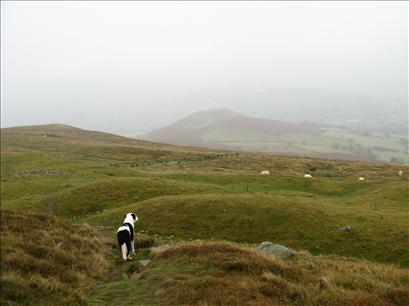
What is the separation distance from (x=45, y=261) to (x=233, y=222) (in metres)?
17.7

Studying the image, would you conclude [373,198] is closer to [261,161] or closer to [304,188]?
[304,188]

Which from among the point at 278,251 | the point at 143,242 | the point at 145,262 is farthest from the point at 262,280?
the point at 143,242

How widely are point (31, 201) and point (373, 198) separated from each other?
3529cm

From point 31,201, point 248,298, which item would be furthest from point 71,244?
point 31,201

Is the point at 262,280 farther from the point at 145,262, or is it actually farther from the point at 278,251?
the point at 145,262

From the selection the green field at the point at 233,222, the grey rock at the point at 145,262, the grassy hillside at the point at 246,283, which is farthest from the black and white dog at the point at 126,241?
the grassy hillside at the point at 246,283

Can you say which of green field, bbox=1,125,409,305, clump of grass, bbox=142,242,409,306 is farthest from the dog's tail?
clump of grass, bbox=142,242,409,306

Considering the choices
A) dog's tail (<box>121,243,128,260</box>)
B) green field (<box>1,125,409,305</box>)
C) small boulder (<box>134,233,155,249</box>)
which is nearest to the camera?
green field (<box>1,125,409,305</box>)

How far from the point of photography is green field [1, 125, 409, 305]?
1487 cm

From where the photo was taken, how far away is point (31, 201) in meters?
41.2

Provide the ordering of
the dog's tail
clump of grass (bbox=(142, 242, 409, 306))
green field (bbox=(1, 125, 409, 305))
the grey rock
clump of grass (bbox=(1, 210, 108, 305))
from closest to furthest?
clump of grass (bbox=(1, 210, 108, 305)) → clump of grass (bbox=(142, 242, 409, 306)) → green field (bbox=(1, 125, 409, 305)) → the grey rock → the dog's tail

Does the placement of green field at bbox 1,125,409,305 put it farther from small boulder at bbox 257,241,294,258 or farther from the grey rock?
small boulder at bbox 257,241,294,258

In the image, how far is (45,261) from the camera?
1619cm

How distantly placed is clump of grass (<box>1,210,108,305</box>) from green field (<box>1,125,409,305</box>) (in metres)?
0.18
